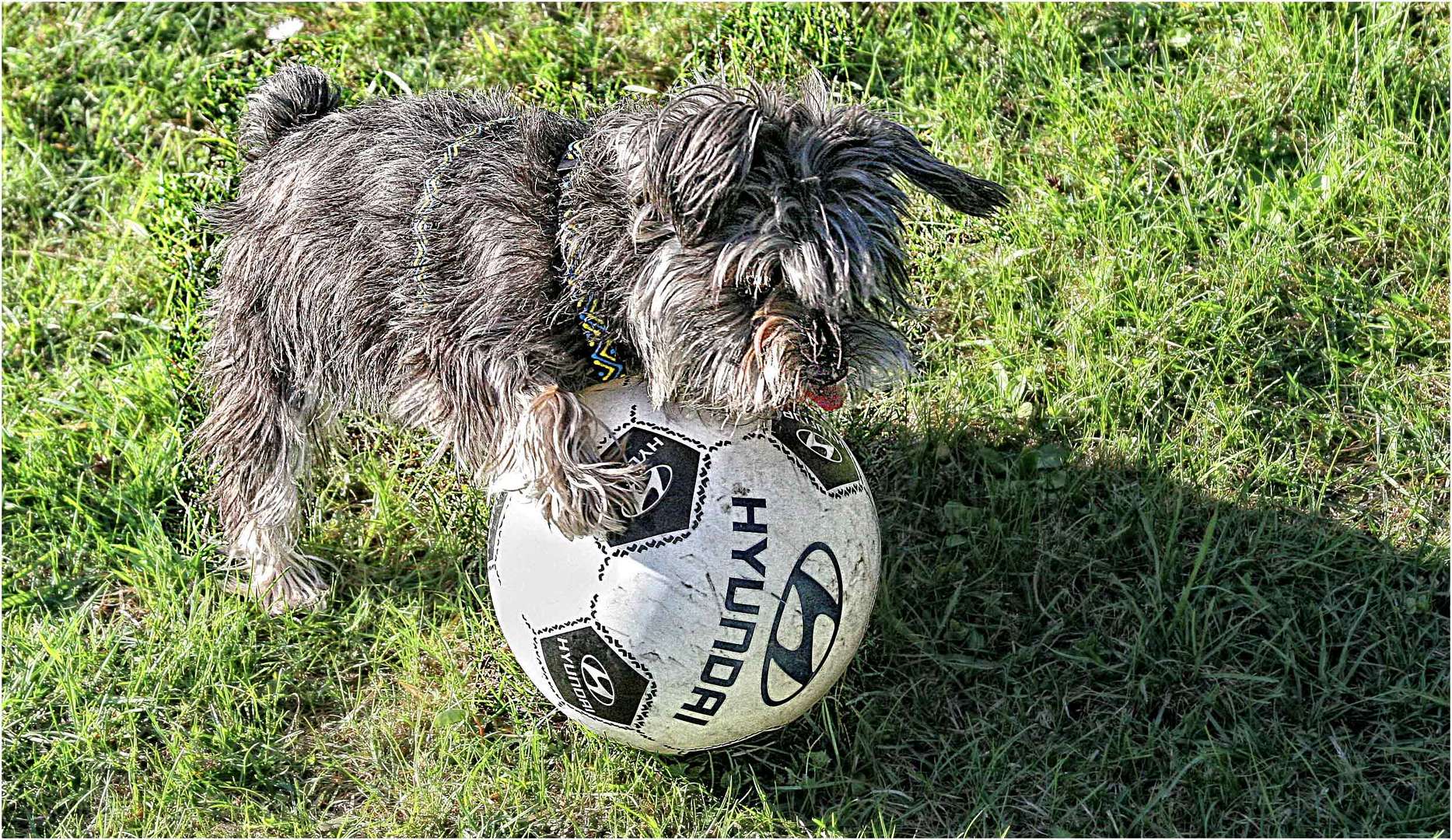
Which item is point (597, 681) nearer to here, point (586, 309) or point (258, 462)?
point (586, 309)

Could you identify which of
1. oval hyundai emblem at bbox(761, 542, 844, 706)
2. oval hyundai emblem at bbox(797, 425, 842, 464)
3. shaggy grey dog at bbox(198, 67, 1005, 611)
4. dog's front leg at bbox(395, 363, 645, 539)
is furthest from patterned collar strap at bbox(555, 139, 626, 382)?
oval hyundai emblem at bbox(761, 542, 844, 706)

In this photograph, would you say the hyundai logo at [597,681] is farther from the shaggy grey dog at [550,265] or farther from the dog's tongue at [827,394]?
the dog's tongue at [827,394]

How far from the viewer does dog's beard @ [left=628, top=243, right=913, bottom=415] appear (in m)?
3.60

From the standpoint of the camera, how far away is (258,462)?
4.91 m

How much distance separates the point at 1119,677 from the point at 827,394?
1807mm

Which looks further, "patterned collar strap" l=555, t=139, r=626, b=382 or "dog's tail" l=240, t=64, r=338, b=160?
"dog's tail" l=240, t=64, r=338, b=160

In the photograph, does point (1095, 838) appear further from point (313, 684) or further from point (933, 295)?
point (313, 684)

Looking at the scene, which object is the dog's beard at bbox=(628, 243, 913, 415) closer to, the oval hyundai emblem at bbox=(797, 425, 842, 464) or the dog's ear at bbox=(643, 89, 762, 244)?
the dog's ear at bbox=(643, 89, 762, 244)

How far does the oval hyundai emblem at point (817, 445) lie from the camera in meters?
4.10

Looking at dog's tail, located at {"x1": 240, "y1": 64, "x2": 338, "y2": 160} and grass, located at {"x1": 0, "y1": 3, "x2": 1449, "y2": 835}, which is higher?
dog's tail, located at {"x1": 240, "y1": 64, "x2": 338, "y2": 160}

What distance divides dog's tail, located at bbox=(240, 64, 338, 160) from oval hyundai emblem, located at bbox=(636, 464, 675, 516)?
6.46ft

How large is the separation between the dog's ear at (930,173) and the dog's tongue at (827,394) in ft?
2.08

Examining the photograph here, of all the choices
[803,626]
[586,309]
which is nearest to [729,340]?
[586,309]

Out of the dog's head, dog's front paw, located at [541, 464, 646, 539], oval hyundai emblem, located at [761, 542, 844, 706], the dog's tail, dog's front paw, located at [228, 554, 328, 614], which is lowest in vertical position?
dog's front paw, located at [228, 554, 328, 614]
